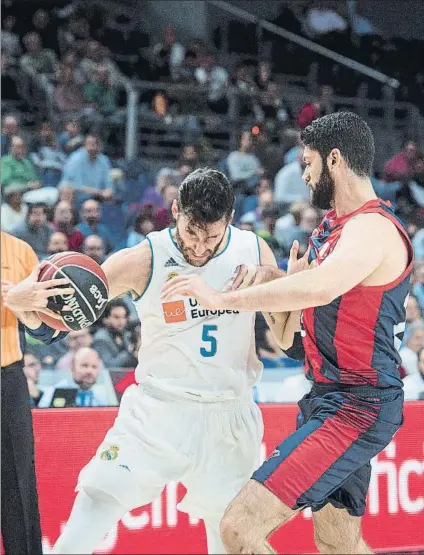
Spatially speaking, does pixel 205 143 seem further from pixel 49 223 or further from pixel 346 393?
pixel 346 393

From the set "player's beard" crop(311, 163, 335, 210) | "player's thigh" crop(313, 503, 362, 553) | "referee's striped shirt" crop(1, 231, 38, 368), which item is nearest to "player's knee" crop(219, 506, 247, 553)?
"player's thigh" crop(313, 503, 362, 553)

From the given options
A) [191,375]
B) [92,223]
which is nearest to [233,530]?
[191,375]

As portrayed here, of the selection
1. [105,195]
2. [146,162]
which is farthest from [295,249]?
[146,162]

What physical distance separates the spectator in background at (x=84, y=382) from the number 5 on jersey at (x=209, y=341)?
1.99m

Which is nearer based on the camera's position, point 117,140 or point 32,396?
point 32,396

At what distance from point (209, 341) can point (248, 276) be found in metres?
0.31

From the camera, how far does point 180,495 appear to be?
15.4ft

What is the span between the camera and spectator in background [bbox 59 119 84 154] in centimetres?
915

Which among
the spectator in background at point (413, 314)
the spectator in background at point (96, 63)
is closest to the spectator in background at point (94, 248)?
the spectator in background at point (413, 314)

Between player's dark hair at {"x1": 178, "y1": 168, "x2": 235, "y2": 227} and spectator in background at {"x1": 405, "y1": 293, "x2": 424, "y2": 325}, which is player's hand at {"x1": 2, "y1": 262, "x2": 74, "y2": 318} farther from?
spectator in background at {"x1": 405, "y1": 293, "x2": 424, "y2": 325}

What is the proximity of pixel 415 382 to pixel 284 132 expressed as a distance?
470 centimetres

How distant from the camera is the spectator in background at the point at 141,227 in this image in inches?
308

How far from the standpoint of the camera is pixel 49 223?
756 cm

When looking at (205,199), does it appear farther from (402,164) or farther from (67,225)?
(402,164)
